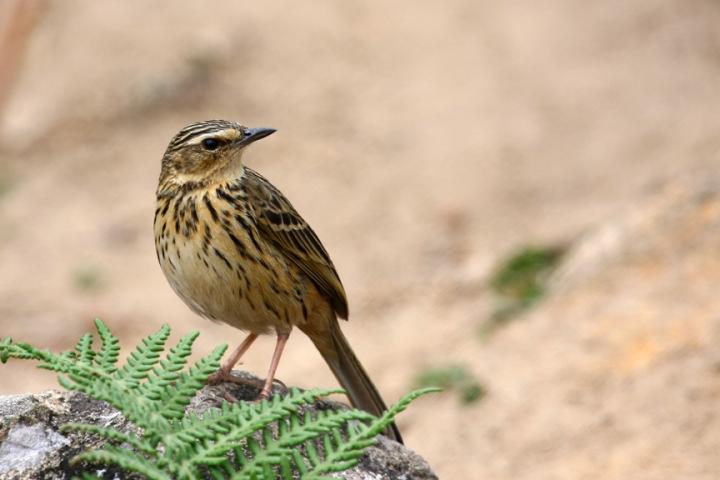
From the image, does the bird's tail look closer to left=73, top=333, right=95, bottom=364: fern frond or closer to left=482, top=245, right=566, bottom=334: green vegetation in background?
left=73, top=333, right=95, bottom=364: fern frond

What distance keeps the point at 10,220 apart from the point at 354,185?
3.85m

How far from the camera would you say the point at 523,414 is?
25.3 ft

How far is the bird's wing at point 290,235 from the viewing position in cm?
511

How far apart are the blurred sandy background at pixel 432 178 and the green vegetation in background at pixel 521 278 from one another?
0.25m

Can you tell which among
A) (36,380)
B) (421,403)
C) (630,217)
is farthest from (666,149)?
(36,380)

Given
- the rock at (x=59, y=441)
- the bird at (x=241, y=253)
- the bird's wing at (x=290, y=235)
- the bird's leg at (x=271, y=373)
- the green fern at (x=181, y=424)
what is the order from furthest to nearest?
1. the bird's wing at (x=290, y=235)
2. the bird at (x=241, y=253)
3. the bird's leg at (x=271, y=373)
4. the rock at (x=59, y=441)
5. the green fern at (x=181, y=424)

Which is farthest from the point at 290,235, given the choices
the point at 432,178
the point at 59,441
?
the point at 432,178

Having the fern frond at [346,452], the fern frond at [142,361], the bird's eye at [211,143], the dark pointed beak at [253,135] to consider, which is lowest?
the fern frond at [346,452]

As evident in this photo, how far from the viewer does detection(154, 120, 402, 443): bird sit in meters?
4.89

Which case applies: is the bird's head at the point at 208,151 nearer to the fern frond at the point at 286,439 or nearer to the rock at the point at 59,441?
the rock at the point at 59,441

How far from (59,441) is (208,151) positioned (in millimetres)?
2117

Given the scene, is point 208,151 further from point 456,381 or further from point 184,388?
point 456,381

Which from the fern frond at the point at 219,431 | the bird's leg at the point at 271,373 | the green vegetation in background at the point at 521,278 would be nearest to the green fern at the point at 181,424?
the fern frond at the point at 219,431

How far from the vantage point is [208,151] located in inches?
204
